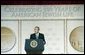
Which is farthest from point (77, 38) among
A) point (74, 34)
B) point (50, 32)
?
point (50, 32)

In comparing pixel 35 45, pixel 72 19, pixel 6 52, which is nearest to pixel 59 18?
pixel 72 19

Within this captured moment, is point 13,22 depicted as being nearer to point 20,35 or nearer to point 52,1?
point 20,35

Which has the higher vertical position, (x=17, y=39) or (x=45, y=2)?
(x=45, y=2)

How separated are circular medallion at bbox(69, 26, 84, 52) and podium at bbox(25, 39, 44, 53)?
173 mm

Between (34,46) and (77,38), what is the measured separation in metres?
0.25

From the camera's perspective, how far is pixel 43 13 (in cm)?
117

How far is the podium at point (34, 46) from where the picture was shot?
1.14 metres

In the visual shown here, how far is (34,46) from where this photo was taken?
1.14m

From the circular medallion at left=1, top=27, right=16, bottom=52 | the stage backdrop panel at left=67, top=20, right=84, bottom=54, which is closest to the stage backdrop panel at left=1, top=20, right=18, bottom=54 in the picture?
the circular medallion at left=1, top=27, right=16, bottom=52

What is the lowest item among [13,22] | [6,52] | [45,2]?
[6,52]

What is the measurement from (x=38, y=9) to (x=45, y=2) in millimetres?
57

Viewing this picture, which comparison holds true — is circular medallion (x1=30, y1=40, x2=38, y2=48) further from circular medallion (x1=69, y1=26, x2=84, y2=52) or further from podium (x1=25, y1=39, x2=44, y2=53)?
circular medallion (x1=69, y1=26, x2=84, y2=52)

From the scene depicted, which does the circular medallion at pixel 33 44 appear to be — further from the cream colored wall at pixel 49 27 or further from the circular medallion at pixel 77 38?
the circular medallion at pixel 77 38

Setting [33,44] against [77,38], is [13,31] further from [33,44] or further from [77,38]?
[77,38]
